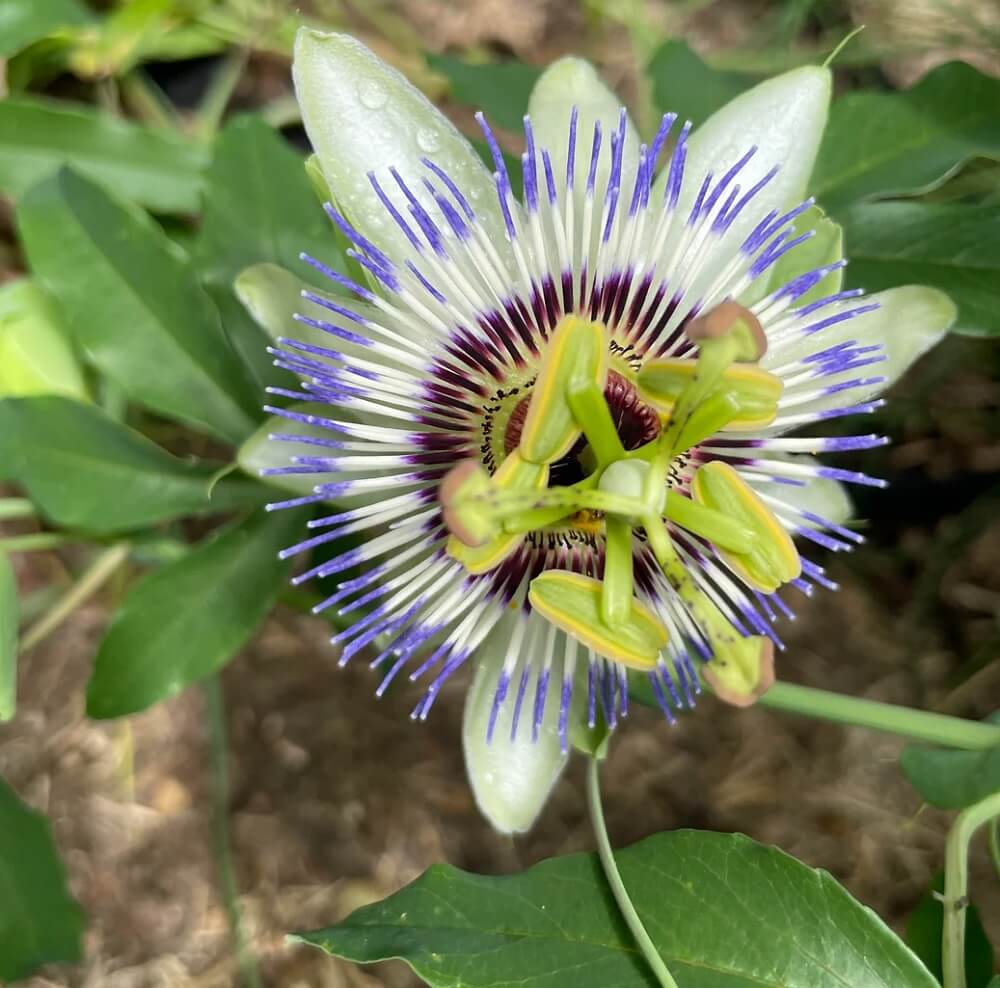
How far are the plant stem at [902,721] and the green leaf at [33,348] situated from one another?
3.30 feet

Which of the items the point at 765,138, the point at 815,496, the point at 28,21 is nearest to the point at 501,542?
the point at 815,496

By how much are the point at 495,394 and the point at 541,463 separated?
21 cm

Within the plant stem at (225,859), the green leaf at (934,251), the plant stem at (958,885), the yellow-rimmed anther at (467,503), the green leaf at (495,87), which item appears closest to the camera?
the yellow-rimmed anther at (467,503)

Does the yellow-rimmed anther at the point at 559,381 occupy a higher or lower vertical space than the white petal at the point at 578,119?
lower

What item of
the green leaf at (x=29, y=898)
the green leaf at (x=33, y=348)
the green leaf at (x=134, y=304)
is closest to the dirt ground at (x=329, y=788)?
the green leaf at (x=29, y=898)

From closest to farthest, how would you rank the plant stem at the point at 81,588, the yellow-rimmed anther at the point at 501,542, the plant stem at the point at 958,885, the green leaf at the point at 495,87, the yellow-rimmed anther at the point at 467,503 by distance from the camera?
the yellow-rimmed anther at the point at 467,503 < the yellow-rimmed anther at the point at 501,542 < the plant stem at the point at 958,885 < the green leaf at the point at 495,87 < the plant stem at the point at 81,588

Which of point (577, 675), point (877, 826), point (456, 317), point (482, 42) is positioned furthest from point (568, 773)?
point (482, 42)

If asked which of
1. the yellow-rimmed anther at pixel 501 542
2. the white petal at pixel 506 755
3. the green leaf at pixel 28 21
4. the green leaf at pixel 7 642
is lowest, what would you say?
the white petal at pixel 506 755

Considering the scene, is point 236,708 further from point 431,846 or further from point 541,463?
point 541,463

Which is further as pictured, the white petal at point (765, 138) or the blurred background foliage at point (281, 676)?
the blurred background foliage at point (281, 676)

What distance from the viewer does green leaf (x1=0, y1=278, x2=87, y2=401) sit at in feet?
4.53

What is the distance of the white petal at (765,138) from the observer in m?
0.93

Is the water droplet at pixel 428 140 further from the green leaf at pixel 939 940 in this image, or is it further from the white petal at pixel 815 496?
the green leaf at pixel 939 940

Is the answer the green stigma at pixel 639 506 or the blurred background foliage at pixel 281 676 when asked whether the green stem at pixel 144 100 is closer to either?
the blurred background foliage at pixel 281 676
